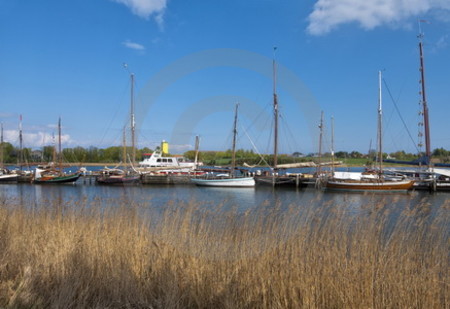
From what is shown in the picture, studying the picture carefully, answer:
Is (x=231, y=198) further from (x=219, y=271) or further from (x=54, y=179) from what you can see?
(x=54, y=179)

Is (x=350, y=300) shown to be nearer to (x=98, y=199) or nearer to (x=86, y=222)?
(x=86, y=222)

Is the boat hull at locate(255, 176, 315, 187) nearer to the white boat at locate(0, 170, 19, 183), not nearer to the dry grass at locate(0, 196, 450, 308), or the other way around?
the dry grass at locate(0, 196, 450, 308)

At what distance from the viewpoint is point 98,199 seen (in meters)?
8.86

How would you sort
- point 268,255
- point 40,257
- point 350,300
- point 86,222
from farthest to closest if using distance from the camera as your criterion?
point 86,222 < point 40,257 < point 268,255 < point 350,300

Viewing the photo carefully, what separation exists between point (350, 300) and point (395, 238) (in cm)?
215

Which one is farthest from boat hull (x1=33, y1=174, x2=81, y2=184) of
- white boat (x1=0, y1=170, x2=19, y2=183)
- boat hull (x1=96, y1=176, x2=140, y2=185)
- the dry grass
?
the dry grass

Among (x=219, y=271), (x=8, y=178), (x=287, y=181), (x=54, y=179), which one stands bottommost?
(x=287, y=181)

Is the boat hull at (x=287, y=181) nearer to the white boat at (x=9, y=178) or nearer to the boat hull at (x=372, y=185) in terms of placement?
the boat hull at (x=372, y=185)

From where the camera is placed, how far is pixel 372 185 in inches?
1318

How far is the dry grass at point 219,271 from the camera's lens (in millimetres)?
3928

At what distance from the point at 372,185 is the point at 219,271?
32761mm

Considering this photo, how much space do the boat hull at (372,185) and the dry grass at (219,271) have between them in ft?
96.6

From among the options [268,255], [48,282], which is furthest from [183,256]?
[48,282]

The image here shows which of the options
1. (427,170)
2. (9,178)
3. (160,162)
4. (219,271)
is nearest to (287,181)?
(427,170)
